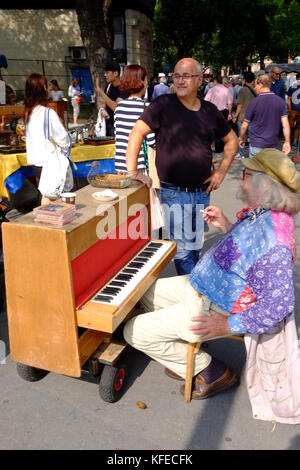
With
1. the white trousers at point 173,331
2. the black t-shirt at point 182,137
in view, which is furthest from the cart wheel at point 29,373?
the black t-shirt at point 182,137

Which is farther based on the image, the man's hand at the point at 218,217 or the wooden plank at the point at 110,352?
the man's hand at the point at 218,217

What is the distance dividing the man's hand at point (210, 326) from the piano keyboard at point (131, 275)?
0.46 meters

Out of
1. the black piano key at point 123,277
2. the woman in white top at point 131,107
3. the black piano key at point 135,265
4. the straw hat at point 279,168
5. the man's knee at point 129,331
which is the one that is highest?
the woman in white top at point 131,107

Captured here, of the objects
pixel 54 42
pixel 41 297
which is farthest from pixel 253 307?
pixel 54 42

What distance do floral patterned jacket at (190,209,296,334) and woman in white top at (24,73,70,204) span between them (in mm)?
2952

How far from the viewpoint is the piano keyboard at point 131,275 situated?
269 centimetres

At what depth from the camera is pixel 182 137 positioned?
351cm

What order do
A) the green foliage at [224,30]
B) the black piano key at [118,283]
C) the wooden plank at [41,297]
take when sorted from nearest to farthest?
1. the wooden plank at [41,297]
2. the black piano key at [118,283]
3. the green foliage at [224,30]

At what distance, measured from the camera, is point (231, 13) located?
32688 millimetres

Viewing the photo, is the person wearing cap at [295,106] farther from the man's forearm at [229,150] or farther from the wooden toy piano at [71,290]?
the wooden toy piano at [71,290]

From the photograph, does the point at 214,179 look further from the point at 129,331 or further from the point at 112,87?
the point at 112,87

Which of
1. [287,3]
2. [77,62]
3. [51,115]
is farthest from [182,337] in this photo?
[287,3]

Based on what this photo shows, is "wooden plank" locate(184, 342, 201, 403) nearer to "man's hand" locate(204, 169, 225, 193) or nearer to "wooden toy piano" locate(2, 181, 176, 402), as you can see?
"wooden toy piano" locate(2, 181, 176, 402)

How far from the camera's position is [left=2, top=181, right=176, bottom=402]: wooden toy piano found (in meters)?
2.44
